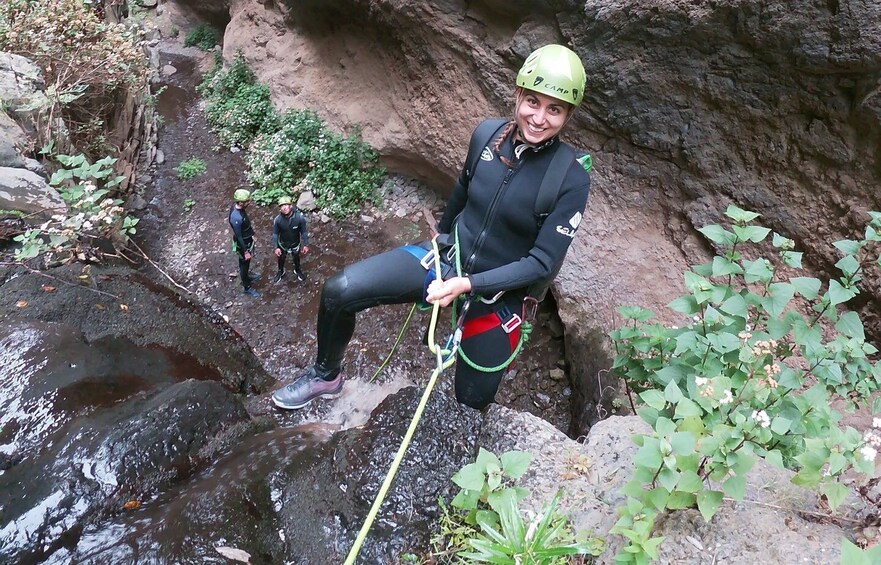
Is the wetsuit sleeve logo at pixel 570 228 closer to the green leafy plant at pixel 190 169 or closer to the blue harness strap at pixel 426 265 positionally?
the blue harness strap at pixel 426 265

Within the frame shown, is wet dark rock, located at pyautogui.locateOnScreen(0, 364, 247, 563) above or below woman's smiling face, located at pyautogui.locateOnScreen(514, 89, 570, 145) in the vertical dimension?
below

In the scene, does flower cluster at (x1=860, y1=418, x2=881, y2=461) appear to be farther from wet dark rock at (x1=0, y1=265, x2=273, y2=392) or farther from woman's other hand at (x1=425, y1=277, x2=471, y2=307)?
wet dark rock at (x1=0, y1=265, x2=273, y2=392)

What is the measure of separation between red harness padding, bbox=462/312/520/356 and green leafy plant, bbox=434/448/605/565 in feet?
3.44

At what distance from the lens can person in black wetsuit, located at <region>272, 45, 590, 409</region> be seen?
2287 mm

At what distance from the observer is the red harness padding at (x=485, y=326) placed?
2.73 m

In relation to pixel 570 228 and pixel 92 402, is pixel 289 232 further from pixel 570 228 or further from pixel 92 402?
pixel 570 228

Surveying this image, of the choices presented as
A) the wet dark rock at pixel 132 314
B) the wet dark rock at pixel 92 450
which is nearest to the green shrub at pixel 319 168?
the wet dark rock at pixel 132 314

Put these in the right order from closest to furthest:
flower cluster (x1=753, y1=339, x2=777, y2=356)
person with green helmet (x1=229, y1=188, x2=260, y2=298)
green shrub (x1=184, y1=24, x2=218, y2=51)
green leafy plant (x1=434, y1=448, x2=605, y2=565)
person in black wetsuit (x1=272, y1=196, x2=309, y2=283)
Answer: green leafy plant (x1=434, y1=448, x2=605, y2=565) < flower cluster (x1=753, y1=339, x2=777, y2=356) < person with green helmet (x1=229, y1=188, x2=260, y2=298) < person in black wetsuit (x1=272, y1=196, x2=309, y2=283) < green shrub (x1=184, y1=24, x2=218, y2=51)

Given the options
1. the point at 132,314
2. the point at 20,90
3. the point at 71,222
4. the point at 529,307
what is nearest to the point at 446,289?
A: the point at 529,307

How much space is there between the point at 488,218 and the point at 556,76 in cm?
75

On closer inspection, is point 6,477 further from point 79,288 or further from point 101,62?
point 101,62

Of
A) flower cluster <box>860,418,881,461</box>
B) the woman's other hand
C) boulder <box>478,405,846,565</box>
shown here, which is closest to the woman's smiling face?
the woman's other hand

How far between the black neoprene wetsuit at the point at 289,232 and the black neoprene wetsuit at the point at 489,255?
2723 millimetres

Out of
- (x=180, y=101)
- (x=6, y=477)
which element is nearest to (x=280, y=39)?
(x=180, y=101)
